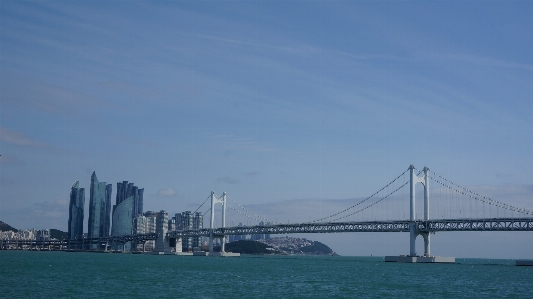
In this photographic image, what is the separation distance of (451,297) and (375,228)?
6856 cm

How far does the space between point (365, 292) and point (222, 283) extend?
36.7 ft

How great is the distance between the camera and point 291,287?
44062 millimetres

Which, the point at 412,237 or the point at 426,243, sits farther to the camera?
the point at 426,243

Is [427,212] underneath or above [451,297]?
above

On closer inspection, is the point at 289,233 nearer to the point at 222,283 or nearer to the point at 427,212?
the point at 427,212

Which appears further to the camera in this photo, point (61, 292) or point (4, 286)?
point (4, 286)

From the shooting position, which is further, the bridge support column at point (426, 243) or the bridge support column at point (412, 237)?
the bridge support column at point (426, 243)

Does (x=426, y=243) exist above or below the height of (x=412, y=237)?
below

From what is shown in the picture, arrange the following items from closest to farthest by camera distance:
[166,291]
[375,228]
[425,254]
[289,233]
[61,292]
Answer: [61,292] → [166,291] → [425,254] → [375,228] → [289,233]

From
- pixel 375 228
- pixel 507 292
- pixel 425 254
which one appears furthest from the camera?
pixel 375 228

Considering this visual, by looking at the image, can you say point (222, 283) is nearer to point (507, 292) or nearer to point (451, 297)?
point (451, 297)

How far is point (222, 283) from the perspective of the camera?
47.0 m

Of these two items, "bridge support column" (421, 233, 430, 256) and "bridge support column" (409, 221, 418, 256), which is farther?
"bridge support column" (421, 233, 430, 256)


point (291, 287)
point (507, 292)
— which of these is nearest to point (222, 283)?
point (291, 287)
